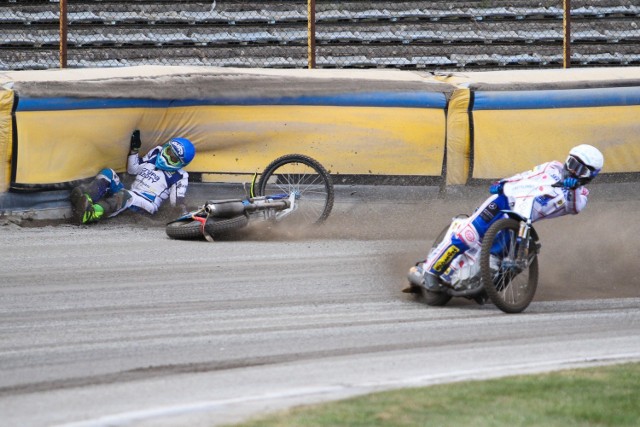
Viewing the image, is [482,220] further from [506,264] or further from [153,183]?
[153,183]

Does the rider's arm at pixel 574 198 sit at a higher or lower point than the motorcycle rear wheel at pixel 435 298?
higher

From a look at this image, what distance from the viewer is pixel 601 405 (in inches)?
269

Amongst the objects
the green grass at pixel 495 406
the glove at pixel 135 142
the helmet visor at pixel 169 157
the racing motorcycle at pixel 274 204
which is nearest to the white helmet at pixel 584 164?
the green grass at pixel 495 406

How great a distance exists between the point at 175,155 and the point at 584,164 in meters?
5.64

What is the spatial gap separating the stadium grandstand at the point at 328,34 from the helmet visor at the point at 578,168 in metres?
8.79

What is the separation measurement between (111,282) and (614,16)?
11353 mm

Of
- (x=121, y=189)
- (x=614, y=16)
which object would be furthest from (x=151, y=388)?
(x=614, y=16)

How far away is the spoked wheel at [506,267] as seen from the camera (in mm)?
9469

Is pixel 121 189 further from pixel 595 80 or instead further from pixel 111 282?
pixel 595 80

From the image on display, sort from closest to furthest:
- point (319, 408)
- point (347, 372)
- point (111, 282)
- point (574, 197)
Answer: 1. point (319, 408)
2. point (347, 372)
3. point (574, 197)
4. point (111, 282)

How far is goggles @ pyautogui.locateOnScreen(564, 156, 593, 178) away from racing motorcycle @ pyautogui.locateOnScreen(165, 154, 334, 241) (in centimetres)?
426

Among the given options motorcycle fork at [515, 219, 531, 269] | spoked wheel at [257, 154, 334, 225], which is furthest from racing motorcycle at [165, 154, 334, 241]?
motorcycle fork at [515, 219, 531, 269]

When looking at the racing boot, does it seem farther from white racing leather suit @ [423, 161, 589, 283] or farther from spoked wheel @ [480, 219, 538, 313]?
spoked wheel @ [480, 219, 538, 313]

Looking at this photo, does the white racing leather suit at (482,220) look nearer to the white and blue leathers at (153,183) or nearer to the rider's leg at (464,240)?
the rider's leg at (464,240)
